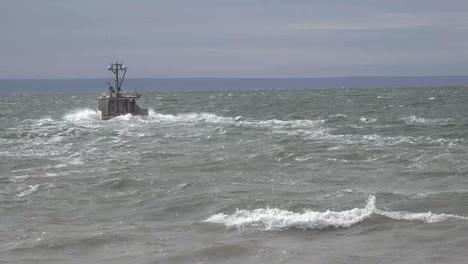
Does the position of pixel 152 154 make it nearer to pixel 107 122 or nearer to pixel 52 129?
pixel 52 129

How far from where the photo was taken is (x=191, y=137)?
38.6 metres

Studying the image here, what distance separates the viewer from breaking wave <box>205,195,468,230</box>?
50.3ft

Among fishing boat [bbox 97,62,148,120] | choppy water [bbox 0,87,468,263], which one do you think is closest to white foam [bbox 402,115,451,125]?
choppy water [bbox 0,87,468,263]

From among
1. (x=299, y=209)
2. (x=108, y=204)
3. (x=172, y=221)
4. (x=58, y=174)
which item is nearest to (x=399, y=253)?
(x=299, y=209)

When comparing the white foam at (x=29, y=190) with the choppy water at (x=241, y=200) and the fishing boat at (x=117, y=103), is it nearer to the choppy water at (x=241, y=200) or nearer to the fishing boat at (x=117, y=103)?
the choppy water at (x=241, y=200)

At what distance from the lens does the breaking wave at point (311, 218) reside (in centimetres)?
1532

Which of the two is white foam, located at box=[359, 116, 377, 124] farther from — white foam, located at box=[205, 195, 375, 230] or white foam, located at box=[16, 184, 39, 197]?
white foam, located at box=[205, 195, 375, 230]

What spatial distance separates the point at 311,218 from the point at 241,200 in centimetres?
337

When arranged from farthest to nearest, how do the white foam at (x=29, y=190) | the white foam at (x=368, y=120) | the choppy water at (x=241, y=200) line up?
the white foam at (x=368, y=120), the white foam at (x=29, y=190), the choppy water at (x=241, y=200)

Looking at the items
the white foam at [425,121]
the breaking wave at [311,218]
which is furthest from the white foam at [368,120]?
the breaking wave at [311,218]

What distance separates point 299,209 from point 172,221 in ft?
10.7

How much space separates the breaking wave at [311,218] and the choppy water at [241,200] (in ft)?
0.15

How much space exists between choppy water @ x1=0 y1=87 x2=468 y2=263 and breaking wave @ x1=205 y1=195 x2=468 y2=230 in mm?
45

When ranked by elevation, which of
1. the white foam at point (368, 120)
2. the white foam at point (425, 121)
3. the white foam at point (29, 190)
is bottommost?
the white foam at point (29, 190)
